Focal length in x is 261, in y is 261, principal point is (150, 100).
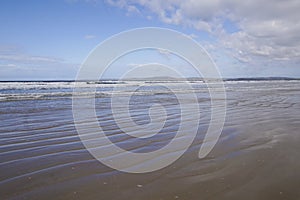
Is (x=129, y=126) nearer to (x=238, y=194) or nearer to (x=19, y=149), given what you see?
(x=19, y=149)

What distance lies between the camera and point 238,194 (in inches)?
146

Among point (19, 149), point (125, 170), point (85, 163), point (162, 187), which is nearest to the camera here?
point (162, 187)

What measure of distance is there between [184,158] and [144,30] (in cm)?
438

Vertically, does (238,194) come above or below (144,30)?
below

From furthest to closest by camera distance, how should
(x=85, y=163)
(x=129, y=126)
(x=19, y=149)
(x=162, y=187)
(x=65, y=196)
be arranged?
1. (x=129, y=126)
2. (x=19, y=149)
3. (x=85, y=163)
4. (x=162, y=187)
5. (x=65, y=196)

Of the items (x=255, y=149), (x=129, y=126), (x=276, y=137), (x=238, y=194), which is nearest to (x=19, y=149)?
(x=129, y=126)

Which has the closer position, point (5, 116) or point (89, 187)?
point (89, 187)

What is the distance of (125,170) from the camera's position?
470cm

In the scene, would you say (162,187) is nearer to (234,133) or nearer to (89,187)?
(89,187)

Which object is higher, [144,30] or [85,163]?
[144,30]

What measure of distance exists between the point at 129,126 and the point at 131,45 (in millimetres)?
2858

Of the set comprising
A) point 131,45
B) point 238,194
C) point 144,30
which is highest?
point 144,30

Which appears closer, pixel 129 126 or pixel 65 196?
pixel 65 196

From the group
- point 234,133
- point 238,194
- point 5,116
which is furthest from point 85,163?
point 5,116
